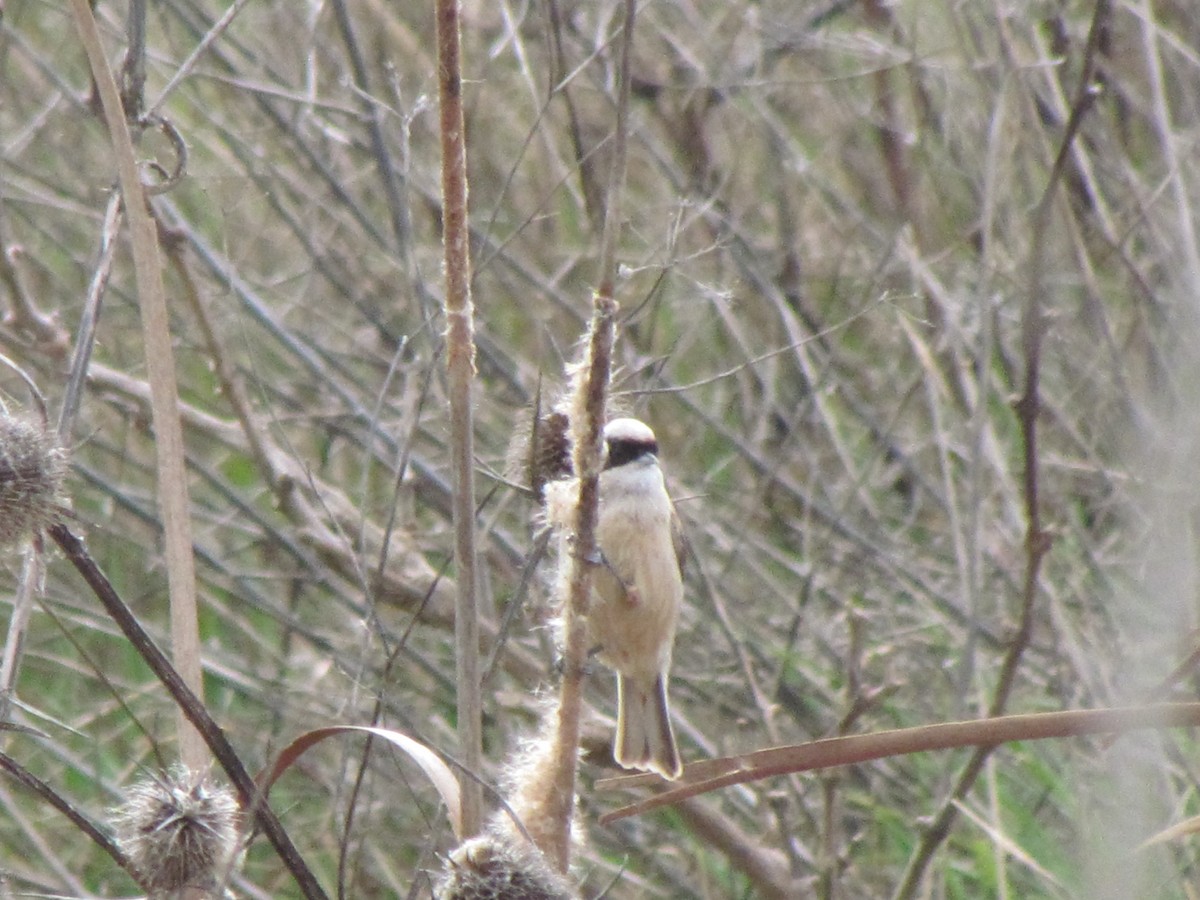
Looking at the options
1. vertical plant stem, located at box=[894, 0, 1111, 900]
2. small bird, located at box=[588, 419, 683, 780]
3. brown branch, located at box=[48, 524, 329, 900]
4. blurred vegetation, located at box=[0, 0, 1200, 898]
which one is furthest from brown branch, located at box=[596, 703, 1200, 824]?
blurred vegetation, located at box=[0, 0, 1200, 898]

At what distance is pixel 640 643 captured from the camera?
367cm

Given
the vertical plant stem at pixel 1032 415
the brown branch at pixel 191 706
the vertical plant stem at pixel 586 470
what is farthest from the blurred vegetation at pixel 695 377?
the brown branch at pixel 191 706

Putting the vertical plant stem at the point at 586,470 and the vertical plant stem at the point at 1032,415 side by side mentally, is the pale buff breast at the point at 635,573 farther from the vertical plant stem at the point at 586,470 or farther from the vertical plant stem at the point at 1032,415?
the vertical plant stem at the point at 586,470

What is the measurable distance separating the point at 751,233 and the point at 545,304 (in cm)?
105

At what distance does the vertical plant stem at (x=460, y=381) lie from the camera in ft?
5.68

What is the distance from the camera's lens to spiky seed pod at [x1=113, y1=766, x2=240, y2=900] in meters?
1.77

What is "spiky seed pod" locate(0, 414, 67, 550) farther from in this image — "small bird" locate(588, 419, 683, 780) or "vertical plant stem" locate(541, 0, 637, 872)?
"small bird" locate(588, 419, 683, 780)

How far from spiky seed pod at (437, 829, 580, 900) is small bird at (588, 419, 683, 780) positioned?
67.8 inches

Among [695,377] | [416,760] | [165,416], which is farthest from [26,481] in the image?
[695,377]

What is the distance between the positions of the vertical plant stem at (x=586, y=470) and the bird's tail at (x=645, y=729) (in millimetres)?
1545

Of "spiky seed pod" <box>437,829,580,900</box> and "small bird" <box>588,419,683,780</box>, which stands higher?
"small bird" <box>588,419,683,780</box>

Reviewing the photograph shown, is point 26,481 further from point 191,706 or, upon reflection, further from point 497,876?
point 497,876

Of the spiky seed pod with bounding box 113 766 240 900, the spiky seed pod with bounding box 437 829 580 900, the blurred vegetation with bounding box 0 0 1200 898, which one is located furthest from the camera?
the blurred vegetation with bounding box 0 0 1200 898

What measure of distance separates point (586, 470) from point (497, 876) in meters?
0.49
